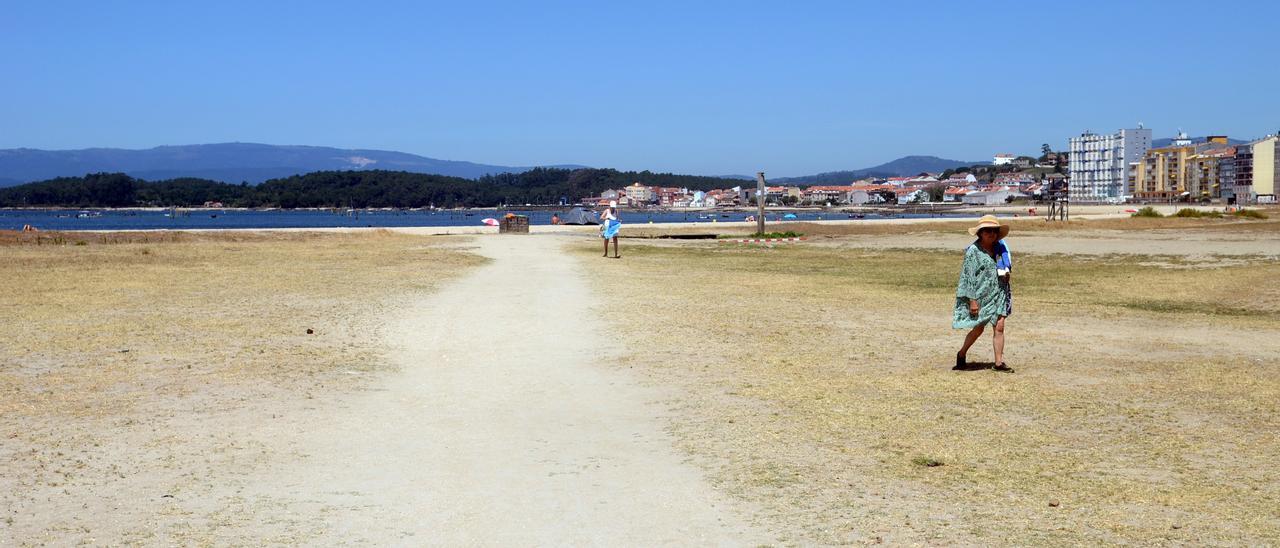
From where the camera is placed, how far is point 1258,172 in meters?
167

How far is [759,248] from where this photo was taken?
37.8 metres

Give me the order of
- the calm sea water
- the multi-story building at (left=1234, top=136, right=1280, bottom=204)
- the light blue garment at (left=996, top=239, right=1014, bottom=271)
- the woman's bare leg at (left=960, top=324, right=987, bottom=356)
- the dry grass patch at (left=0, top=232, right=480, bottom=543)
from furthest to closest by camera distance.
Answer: the multi-story building at (left=1234, top=136, right=1280, bottom=204)
the calm sea water
the woman's bare leg at (left=960, top=324, right=987, bottom=356)
the light blue garment at (left=996, top=239, right=1014, bottom=271)
the dry grass patch at (left=0, top=232, right=480, bottom=543)

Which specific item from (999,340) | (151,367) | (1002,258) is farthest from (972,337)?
(151,367)

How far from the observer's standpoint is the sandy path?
16.6 ft

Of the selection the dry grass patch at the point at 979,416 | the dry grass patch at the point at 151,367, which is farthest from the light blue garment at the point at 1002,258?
the dry grass patch at the point at 151,367

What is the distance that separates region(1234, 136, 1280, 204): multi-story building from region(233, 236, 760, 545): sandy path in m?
167

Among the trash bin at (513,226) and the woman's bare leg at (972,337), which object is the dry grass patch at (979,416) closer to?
the woman's bare leg at (972,337)

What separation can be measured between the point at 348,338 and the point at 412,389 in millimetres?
3310

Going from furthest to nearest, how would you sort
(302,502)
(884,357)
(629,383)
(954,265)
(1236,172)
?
1. (1236,172)
2. (954,265)
3. (884,357)
4. (629,383)
5. (302,502)

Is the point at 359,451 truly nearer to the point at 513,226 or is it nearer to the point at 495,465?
the point at 495,465

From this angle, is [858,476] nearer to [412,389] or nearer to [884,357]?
[412,389]

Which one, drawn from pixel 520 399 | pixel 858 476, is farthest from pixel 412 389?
pixel 858 476

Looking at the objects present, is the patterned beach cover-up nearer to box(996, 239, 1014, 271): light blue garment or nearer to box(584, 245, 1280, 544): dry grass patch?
box(996, 239, 1014, 271): light blue garment

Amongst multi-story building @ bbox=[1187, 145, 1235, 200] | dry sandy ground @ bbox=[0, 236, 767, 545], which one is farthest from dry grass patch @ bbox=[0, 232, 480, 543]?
multi-story building @ bbox=[1187, 145, 1235, 200]
